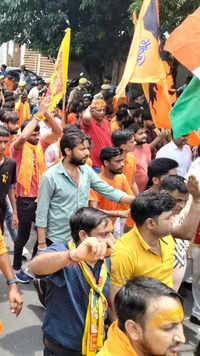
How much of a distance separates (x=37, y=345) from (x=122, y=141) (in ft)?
7.63

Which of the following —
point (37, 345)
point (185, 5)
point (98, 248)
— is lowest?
point (37, 345)

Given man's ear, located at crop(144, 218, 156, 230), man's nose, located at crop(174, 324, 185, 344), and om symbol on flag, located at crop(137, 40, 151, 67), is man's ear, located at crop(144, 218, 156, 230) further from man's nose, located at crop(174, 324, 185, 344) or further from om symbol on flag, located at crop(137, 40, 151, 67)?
om symbol on flag, located at crop(137, 40, 151, 67)

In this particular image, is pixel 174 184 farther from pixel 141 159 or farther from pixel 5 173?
pixel 141 159

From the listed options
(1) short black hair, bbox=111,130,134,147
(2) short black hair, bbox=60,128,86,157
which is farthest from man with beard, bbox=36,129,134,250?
(1) short black hair, bbox=111,130,134,147

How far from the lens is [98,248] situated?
2.27m

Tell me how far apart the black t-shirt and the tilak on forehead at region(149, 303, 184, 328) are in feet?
10.4

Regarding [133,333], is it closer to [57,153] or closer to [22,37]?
[57,153]

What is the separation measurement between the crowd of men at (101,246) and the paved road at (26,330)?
10.2 inches

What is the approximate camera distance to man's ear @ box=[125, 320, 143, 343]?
2059 millimetres

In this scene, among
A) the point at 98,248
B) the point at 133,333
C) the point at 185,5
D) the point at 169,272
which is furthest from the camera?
the point at 185,5

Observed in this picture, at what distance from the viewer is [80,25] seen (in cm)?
1862

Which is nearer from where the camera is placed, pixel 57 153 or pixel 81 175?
pixel 81 175

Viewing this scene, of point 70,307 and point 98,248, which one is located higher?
point 98,248

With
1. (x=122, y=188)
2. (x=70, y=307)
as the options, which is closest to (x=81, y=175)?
(x=122, y=188)
